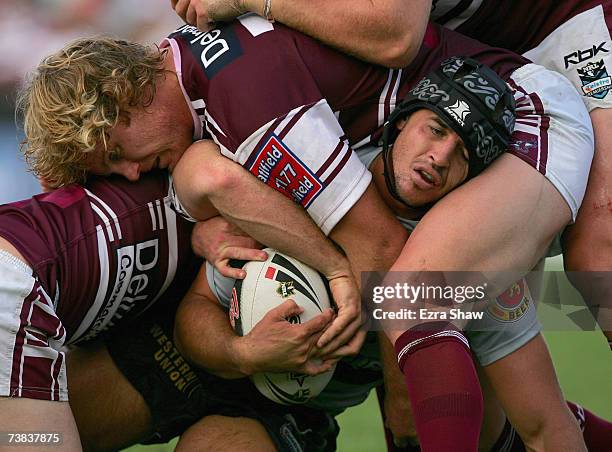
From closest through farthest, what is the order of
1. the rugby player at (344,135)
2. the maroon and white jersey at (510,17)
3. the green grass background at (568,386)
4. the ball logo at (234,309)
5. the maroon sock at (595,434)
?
the rugby player at (344,135) → the ball logo at (234,309) → the maroon and white jersey at (510,17) → the maroon sock at (595,434) → the green grass background at (568,386)

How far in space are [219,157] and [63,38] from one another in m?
4.06

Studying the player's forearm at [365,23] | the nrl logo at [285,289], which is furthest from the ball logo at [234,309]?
the player's forearm at [365,23]

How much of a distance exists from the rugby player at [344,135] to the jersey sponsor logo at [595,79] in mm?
101

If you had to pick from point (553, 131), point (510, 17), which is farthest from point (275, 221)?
point (510, 17)

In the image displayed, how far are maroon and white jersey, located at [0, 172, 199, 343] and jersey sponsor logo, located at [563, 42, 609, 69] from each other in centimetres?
124

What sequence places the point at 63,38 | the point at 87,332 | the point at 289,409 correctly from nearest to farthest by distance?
the point at 87,332 → the point at 289,409 → the point at 63,38

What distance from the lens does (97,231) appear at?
9.52 ft

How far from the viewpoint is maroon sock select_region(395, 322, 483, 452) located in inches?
94.0

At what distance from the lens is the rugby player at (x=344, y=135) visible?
259 centimetres

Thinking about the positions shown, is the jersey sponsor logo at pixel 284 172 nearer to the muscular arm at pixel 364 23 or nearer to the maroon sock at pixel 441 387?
the muscular arm at pixel 364 23

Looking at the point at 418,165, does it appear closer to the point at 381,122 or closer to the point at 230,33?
the point at 381,122

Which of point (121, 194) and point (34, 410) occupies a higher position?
point (121, 194)

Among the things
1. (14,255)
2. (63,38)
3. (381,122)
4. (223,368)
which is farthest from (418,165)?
(63,38)

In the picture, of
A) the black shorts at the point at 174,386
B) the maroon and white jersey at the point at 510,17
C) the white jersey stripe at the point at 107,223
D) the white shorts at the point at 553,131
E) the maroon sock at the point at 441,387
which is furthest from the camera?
the black shorts at the point at 174,386
